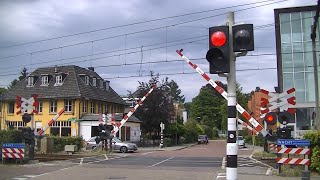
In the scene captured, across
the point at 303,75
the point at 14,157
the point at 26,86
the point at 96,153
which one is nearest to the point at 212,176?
the point at 14,157

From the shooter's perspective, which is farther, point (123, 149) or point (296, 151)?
point (123, 149)

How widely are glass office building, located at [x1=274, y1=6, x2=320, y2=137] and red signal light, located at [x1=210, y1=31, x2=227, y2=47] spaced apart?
140 feet

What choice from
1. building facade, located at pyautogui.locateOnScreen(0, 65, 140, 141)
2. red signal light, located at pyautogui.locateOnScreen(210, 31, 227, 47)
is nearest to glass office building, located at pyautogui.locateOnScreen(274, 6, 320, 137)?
building facade, located at pyautogui.locateOnScreen(0, 65, 140, 141)

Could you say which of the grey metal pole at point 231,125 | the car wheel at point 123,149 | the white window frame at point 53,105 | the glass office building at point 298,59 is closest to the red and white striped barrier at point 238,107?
the grey metal pole at point 231,125

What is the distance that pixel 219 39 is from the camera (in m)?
8.58

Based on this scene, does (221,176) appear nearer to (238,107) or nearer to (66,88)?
(238,107)

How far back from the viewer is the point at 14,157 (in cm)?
2338

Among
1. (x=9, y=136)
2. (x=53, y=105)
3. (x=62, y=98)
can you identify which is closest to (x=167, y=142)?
(x=62, y=98)

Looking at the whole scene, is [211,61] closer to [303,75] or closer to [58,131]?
[303,75]

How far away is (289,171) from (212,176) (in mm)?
3049

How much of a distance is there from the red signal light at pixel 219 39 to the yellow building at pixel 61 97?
48144 millimetres

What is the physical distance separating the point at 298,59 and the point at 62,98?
30.1m

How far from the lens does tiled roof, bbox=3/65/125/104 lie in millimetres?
58750

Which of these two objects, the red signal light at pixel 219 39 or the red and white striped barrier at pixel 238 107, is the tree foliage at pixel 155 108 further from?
the red signal light at pixel 219 39
